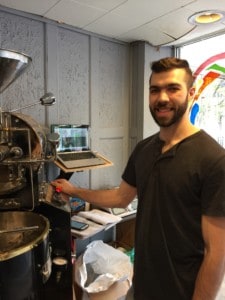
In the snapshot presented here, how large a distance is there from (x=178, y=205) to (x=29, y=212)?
676mm

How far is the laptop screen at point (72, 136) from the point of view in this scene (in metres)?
1.99

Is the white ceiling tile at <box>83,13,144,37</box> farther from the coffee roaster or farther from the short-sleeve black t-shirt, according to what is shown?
the short-sleeve black t-shirt

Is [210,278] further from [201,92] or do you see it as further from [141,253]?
[201,92]

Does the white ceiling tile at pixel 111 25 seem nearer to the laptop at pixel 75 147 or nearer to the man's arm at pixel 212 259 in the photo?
the laptop at pixel 75 147

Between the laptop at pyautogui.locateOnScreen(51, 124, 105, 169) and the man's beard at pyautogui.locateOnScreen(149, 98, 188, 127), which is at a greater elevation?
the man's beard at pyautogui.locateOnScreen(149, 98, 188, 127)

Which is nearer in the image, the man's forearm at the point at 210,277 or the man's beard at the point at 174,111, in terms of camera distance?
the man's forearm at the point at 210,277

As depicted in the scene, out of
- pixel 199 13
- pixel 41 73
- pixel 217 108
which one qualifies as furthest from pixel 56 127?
pixel 217 108

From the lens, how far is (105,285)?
1809 mm

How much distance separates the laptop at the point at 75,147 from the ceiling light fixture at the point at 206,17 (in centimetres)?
114

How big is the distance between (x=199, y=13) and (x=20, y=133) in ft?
4.90

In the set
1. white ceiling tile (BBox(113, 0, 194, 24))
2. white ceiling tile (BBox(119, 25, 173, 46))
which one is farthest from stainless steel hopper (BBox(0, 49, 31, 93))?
white ceiling tile (BBox(119, 25, 173, 46))

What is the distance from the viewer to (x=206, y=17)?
1.95 meters

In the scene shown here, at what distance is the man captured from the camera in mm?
946

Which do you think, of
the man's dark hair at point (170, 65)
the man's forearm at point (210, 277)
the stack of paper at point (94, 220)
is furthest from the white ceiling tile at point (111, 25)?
the man's forearm at point (210, 277)
